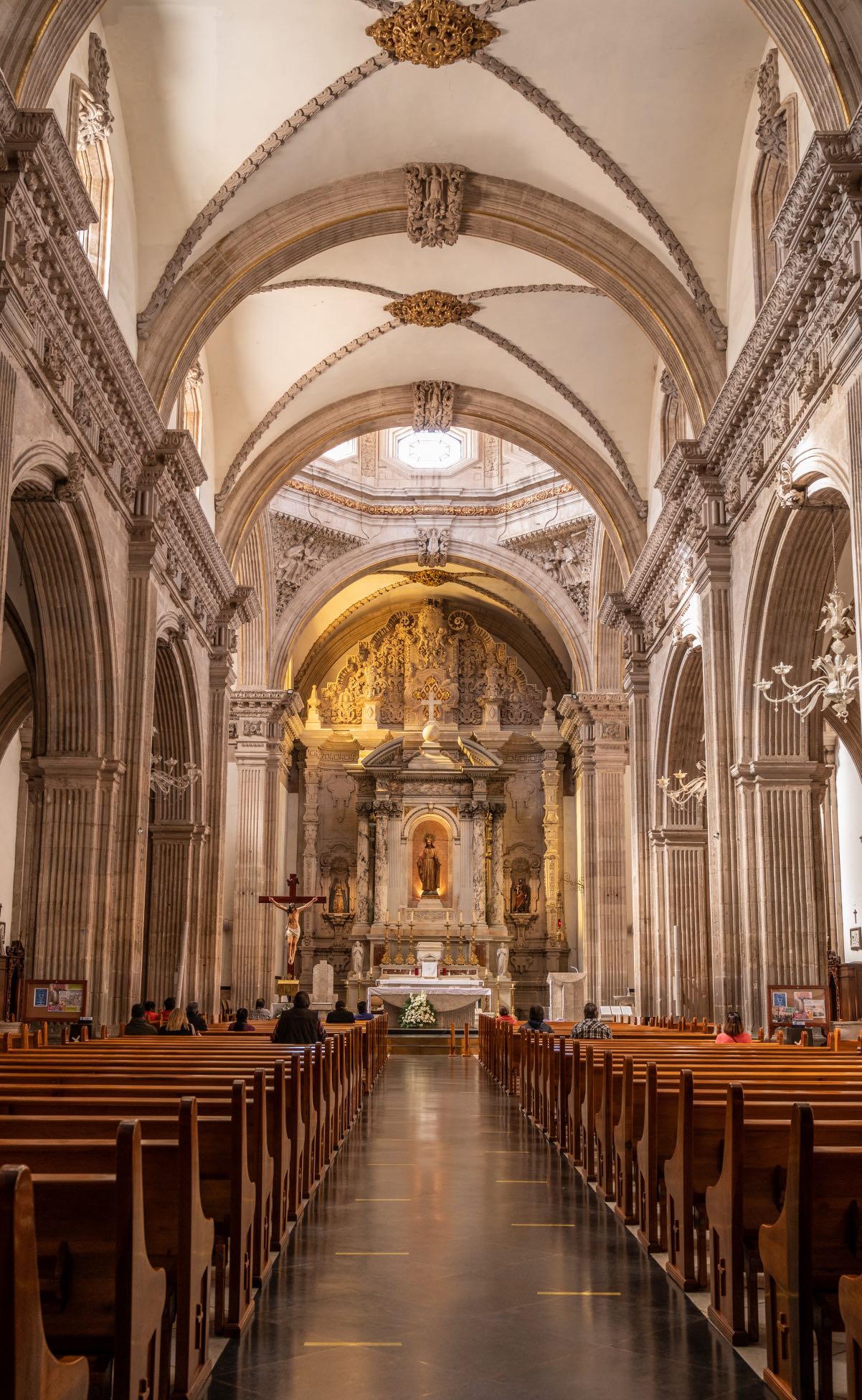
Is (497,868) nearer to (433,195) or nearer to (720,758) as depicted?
(720,758)

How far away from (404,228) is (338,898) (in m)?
18.3

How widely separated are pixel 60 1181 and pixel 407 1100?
10.6 m

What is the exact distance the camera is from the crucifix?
996 inches

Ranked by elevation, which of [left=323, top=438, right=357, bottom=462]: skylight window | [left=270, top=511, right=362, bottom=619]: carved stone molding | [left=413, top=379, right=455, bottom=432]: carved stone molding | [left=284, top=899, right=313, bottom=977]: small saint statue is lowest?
[left=284, top=899, right=313, bottom=977]: small saint statue

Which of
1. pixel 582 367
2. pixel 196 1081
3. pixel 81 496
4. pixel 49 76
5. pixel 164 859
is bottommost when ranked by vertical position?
pixel 196 1081

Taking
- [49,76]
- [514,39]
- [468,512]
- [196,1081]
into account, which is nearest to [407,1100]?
[196,1081]

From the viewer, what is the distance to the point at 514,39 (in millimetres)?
13562

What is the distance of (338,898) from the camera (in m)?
31.6

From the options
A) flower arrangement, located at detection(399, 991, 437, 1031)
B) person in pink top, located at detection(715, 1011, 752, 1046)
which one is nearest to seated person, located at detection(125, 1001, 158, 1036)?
person in pink top, located at detection(715, 1011, 752, 1046)

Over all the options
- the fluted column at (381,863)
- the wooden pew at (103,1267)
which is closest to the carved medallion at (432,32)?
the wooden pew at (103,1267)

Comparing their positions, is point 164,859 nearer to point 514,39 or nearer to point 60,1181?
point 514,39

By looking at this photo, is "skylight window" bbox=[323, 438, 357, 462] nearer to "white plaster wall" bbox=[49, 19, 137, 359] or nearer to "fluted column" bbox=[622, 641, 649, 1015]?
"fluted column" bbox=[622, 641, 649, 1015]

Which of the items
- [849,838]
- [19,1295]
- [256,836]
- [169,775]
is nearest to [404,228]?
[169,775]

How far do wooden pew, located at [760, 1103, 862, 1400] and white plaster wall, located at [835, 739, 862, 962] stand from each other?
1960 centimetres
